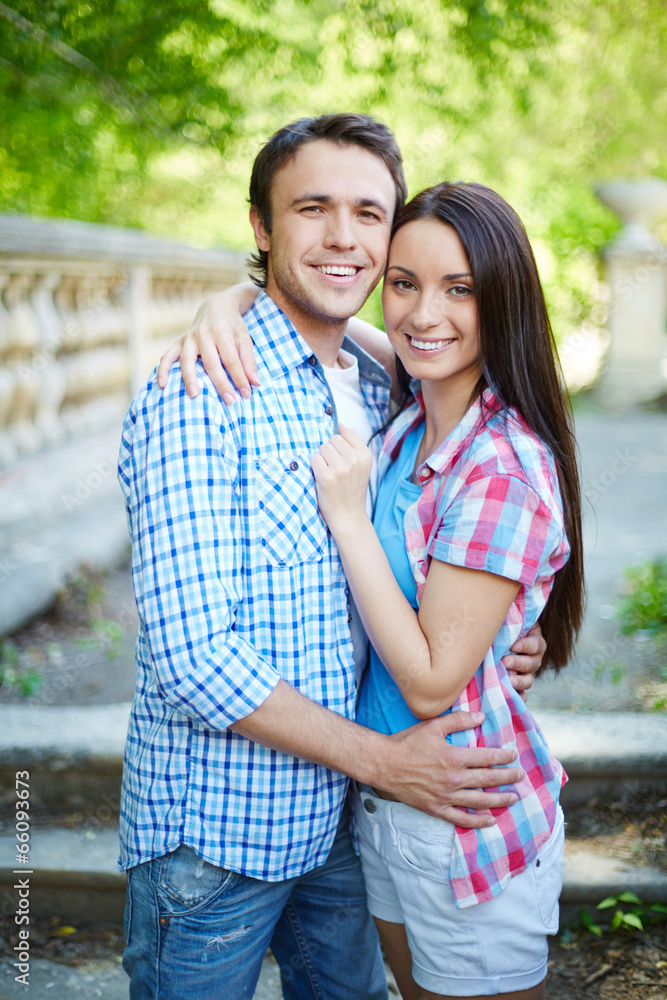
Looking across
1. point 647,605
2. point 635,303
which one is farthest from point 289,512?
point 635,303

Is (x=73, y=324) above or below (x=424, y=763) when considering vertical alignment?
above

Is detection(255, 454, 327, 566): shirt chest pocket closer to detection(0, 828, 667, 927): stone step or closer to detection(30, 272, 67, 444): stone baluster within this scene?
detection(0, 828, 667, 927): stone step

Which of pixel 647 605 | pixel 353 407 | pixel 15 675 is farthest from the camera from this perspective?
pixel 647 605

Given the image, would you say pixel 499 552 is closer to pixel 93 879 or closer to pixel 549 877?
pixel 549 877

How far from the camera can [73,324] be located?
474cm

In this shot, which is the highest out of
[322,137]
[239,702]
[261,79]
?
[261,79]

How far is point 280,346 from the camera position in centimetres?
185

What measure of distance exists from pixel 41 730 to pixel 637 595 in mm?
3047

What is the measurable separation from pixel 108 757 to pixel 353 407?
5.05 ft

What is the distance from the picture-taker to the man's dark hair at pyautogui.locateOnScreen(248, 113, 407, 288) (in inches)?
76.4

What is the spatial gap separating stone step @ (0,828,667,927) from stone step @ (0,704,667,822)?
0.54ft

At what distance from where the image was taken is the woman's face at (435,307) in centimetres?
180

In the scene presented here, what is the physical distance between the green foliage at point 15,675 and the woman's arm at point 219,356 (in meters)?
2.18

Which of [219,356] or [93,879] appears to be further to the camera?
[93,879]
